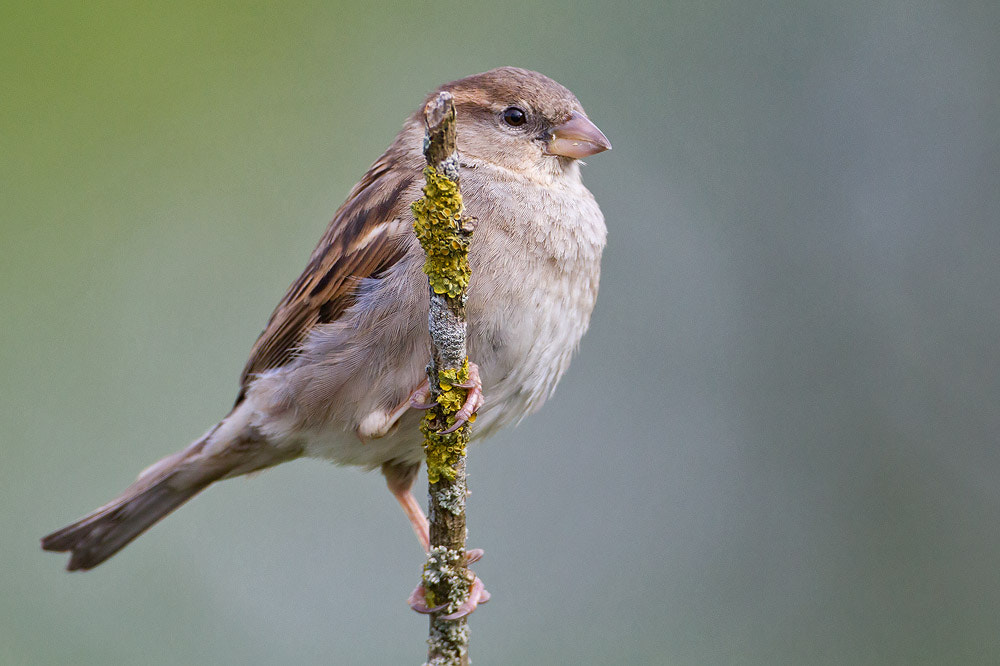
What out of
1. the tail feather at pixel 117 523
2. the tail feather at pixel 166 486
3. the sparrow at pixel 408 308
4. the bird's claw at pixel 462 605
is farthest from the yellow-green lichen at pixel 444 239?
the tail feather at pixel 117 523

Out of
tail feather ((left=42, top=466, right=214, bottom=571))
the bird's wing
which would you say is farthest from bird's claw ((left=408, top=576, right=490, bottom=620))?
tail feather ((left=42, top=466, right=214, bottom=571))

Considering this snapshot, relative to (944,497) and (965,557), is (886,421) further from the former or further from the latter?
(965,557)

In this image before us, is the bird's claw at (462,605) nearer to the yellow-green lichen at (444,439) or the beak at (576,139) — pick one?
the yellow-green lichen at (444,439)

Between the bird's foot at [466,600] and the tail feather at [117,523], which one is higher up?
the tail feather at [117,523]

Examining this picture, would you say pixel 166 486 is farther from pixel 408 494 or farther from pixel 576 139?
pixel 576 139

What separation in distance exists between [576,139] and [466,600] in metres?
1.67

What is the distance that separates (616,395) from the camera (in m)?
5.19

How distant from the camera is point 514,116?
3439 millimetres

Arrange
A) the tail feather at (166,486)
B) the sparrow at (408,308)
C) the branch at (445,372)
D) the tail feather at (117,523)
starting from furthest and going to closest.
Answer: the tail feather at (117,523)
the tail feather at (166,486)
the sparrow at (408,308)
the branch at (445,372)

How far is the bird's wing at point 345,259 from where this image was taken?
3.21 meters

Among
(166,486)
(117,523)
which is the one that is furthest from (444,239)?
(117,523)

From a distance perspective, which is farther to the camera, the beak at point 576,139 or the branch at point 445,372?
the beak at point 576,139

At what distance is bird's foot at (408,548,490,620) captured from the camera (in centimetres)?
256

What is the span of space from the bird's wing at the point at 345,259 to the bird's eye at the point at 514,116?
0.39 meters
